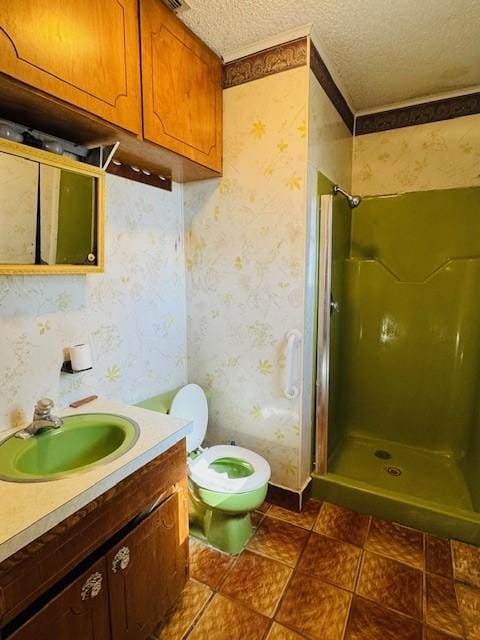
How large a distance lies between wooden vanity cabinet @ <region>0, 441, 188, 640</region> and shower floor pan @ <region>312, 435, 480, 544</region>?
101 centimetres

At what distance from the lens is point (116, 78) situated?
1164 mm

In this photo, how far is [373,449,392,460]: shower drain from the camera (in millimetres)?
2260

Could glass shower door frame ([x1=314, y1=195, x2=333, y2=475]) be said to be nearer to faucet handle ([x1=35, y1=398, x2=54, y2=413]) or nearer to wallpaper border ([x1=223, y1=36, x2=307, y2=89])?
wallpaper border ([x1=223, y1=36, x2=307, y2=89])

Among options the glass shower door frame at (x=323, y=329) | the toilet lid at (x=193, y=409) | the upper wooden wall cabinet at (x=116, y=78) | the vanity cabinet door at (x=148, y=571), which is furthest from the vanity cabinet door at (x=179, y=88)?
the vanity cabinet door at (x=148, y=571)

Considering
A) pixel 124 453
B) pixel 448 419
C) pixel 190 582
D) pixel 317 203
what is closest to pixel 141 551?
pixel 124 453

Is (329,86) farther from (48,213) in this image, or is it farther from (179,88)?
(48,213)

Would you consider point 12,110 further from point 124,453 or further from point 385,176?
point 385,176

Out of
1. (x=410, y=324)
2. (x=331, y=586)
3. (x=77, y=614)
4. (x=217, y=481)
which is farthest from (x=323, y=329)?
(x=77, y=614)

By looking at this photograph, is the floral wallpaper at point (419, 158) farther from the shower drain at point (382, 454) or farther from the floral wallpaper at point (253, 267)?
the shower drain at point (382, 454)

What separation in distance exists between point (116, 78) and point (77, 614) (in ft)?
5.38

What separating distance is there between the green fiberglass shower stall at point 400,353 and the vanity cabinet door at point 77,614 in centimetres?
130

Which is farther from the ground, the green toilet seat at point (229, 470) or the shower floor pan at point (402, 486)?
the green toilet seat at point (229, 470)

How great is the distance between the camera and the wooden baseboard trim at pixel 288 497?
1838 millimetres

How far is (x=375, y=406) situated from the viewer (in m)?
2.44
